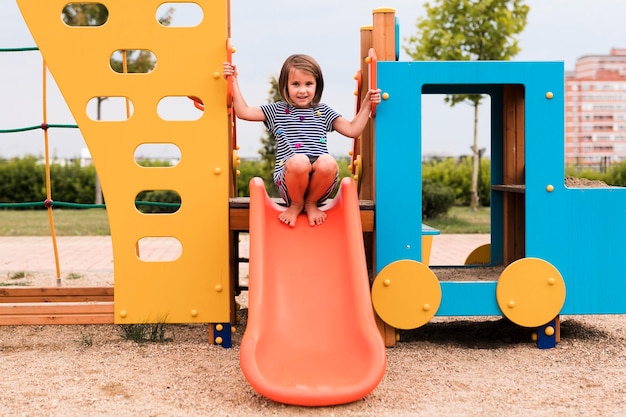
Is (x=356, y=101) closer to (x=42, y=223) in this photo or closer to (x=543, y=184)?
(x=543, y=184)

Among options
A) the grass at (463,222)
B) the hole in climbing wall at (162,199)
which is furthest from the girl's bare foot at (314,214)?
the hole in climbing wall at (162,199)

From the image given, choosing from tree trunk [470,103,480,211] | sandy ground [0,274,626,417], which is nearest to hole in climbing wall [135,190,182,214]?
tree trunk [470,103,480,211]

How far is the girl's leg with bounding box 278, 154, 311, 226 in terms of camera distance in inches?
155

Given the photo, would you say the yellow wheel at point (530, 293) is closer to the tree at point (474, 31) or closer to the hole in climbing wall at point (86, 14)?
the tree at point (474, 31)

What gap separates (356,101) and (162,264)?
5.03ft

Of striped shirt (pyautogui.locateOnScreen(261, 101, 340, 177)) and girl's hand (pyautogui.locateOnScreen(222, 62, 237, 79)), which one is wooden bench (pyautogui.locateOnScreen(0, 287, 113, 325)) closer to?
striped shirt (pyautogui.locateOnScreen(261, 101, 340, 177))

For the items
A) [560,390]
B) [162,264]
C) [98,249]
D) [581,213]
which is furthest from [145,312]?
[98,249]

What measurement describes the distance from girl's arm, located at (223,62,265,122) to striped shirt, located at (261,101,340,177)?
0.04m

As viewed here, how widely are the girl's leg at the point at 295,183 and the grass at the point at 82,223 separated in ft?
28.0

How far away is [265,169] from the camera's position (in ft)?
49.4

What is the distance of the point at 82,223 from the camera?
1426 centimetres

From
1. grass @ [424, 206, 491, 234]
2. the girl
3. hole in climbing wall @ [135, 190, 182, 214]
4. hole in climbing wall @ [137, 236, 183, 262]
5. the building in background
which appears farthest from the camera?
the building in background

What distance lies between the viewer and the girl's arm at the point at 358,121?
4.14 metres

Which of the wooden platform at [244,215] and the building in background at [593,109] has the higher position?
the building in background at [593,109]
